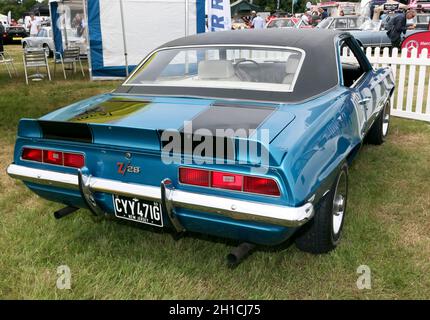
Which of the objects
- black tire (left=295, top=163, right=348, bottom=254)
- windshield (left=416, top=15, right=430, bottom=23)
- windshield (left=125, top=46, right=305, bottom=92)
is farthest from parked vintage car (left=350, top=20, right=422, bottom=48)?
black tire (left=295, top=163, right=348, bottom=254)

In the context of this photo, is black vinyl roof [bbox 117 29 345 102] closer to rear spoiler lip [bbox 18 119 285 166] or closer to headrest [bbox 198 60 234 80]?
headrest [bbox 198 60 234 80]

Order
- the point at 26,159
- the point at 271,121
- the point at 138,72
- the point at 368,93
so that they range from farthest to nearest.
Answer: the point at 368,93
the point at 138,72
the point at 26,159
the point at 271,121

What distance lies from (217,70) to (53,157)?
51.9 inches

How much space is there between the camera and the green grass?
2.47 m

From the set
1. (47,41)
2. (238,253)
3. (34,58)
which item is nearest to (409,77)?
(238,253)

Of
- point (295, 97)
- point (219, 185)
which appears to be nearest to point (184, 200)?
point (219, 185)

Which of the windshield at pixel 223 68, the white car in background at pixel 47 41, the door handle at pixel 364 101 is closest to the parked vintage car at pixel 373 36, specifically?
the white car in background at pixel 47 41

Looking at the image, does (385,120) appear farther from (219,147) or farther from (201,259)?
(219,147)

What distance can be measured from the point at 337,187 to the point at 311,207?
692 millimetres

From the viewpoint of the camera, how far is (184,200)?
220 centimetres

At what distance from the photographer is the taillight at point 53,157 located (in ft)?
8.45

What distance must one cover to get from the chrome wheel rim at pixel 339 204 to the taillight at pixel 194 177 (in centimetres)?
103

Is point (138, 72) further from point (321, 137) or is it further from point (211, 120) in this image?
point (321, 137)

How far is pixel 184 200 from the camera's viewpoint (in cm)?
220
